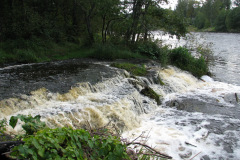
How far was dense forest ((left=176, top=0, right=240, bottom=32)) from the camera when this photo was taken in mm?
56500

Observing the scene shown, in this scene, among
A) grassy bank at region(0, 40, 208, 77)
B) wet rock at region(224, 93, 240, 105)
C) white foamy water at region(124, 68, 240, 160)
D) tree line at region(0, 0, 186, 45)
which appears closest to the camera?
white foamy water at region(124, 68, 240, 160)

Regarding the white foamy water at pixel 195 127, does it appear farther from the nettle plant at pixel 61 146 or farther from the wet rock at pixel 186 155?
the nettle plant at pixel 61 146

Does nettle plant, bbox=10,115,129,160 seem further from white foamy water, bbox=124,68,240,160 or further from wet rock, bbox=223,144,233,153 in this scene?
wet rock, bbox=223,144,233,153

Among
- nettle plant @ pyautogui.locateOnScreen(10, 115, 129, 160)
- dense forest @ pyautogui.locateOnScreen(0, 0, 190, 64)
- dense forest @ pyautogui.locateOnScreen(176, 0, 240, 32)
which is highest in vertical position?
dense forest @ pyautogui.locateOnScreen(176, 0, 240, 32)

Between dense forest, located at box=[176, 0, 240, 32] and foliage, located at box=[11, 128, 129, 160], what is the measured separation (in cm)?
4005

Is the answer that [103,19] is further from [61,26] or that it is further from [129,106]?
[129,106]

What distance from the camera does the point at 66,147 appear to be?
2.58 m

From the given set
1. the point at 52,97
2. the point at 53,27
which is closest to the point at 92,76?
the point at 52,97

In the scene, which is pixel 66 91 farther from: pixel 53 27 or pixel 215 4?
pixel 215 4

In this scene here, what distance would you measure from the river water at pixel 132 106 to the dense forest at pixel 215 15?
108 ft

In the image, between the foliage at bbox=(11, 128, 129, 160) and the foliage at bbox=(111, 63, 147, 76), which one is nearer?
the foliage at bbox=(11, 128, 129, 160)

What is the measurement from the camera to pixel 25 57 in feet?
38.8

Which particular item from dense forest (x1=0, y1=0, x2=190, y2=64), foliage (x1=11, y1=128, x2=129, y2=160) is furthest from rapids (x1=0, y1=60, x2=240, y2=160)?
dense forest (x1=0, y1=0, x2=190, y2=64)

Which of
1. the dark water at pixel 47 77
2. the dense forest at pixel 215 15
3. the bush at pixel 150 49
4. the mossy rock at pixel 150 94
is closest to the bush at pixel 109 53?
the bush at pixel 150 49
